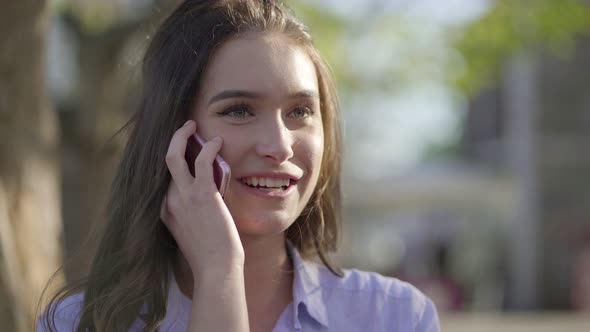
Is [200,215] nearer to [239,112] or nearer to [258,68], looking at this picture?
[239,112]

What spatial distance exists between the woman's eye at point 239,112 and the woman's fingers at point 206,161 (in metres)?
0.08

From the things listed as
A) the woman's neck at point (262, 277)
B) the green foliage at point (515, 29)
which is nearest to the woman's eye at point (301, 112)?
the woman's neck at point (262, 277)

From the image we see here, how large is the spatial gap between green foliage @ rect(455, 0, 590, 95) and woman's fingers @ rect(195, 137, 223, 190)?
581cm

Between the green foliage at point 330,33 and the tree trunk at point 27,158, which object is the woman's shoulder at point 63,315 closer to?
the tree trunk at point 27,158

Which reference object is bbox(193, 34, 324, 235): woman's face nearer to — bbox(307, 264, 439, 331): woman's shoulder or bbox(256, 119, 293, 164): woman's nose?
bbox(256, 119, 293, 164): woman's nose

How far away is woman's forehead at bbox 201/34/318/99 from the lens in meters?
2.18

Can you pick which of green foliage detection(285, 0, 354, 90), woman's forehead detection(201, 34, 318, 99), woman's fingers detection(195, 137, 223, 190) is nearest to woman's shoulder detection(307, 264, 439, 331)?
woman's fingers detection(195, 137, 223, 190)

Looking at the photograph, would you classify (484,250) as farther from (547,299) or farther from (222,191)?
(222,191)

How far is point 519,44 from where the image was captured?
802 cm

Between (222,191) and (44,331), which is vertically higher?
(222,191)

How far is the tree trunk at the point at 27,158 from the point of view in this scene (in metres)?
3.46

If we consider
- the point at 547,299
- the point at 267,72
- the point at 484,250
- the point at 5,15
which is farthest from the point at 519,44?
the point at 484,250

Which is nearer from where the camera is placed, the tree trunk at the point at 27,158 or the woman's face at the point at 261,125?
the woman's face at the point at 261,125

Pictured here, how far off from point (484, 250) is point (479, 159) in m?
2.43
